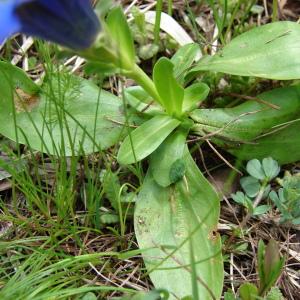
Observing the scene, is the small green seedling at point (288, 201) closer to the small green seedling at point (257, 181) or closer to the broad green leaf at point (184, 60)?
the small green seedling at point (257, 181)

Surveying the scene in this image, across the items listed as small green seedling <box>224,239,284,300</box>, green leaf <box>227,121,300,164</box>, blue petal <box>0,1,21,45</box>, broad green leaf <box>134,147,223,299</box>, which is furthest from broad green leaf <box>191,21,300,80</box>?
blue petal <box>0,1,21,45</box>

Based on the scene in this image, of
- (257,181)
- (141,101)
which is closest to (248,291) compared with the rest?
(257,181)

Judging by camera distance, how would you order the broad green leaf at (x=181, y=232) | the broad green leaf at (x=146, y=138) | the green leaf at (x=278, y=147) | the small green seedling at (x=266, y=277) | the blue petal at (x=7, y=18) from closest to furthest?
the blue petal at (x=7, y=18) < the small green seedling at (x=266, y=277) < the broad green leaf at (x=181, y=232) < the broad green leaf at (x=146, y=138) < the green leaf at (x=278, y=147)

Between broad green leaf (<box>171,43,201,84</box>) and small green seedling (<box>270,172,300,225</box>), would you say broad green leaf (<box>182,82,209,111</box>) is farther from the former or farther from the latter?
small green seedling (<box>270,172,300,225</box>)

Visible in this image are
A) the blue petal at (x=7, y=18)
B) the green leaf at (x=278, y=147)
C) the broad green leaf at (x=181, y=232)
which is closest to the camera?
the blue petal at (x=7, y=18)

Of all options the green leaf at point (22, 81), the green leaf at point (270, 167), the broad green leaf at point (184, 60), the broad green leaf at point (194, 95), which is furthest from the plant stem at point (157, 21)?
the green leaf at point (270, 167)

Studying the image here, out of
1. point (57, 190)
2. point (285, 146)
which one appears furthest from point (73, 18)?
point (285, 146)
